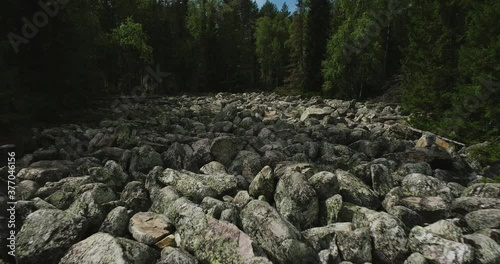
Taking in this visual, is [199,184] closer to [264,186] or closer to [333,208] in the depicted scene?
[264,186]

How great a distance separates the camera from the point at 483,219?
6055mm

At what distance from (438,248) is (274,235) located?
2.43 meters

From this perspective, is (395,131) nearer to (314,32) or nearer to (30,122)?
(30,122)

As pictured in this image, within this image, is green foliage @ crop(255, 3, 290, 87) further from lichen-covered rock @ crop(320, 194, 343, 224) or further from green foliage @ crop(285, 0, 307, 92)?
lichen-covered rock @ crop(320, 194, 343, 224)

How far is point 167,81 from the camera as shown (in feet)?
140

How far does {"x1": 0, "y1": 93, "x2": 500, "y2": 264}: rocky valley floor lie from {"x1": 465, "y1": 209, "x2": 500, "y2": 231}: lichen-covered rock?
→ 0.02 m

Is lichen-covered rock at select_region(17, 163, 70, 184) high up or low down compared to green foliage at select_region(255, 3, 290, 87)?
down

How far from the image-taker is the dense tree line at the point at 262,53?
12555 mm

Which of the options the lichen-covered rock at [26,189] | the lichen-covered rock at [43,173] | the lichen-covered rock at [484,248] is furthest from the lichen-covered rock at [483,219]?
the lichen-covered rock at [43,173]

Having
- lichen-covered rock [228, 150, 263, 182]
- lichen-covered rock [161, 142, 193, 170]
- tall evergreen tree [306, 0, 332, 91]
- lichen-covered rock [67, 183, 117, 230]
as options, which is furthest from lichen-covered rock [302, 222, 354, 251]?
tall evergreen tree [306, 0, 332, 91]

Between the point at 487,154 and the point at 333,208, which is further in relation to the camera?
the point at 487,154

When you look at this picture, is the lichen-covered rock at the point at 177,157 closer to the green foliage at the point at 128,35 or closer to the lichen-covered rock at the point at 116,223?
the lichen-covered rock at the point at 116,223

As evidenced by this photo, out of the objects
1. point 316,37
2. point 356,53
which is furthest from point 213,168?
point 316,37

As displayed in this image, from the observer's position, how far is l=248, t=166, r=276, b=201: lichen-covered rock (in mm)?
7445
